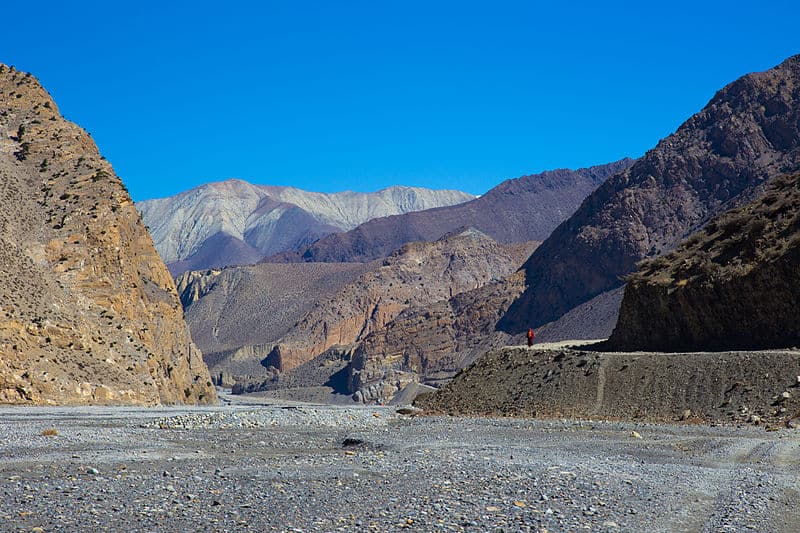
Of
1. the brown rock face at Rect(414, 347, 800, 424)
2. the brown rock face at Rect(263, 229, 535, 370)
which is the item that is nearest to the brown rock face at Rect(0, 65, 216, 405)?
the brown rock face at Rect(414, 347, 800, 424)

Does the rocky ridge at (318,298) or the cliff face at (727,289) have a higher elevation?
the rocky ridge at (318,298)

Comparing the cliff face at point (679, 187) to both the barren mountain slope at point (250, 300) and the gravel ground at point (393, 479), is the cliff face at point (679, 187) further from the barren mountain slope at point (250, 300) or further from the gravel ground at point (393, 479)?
the gravel ground at point (393, 479)

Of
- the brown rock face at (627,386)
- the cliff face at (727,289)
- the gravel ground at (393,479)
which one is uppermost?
the cliff face at (727,289)

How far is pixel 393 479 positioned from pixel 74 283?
37.3m

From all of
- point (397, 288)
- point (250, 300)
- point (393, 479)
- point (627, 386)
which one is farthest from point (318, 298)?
point (393, 479)

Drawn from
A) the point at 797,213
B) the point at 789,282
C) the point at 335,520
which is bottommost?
the point at 335,520

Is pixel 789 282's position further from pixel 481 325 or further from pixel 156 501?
pixel 481 325

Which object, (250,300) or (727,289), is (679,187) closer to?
(250,300)

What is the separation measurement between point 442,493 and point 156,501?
150 inches

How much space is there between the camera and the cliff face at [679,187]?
110 metres

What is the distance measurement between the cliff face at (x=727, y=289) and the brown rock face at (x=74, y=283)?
2237 centimetres

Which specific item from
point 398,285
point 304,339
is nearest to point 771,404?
point 304,339

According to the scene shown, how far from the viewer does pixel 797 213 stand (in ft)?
111

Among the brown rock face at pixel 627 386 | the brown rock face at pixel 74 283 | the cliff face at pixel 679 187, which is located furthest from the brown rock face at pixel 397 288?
the brown rock face at pixel 627 386
